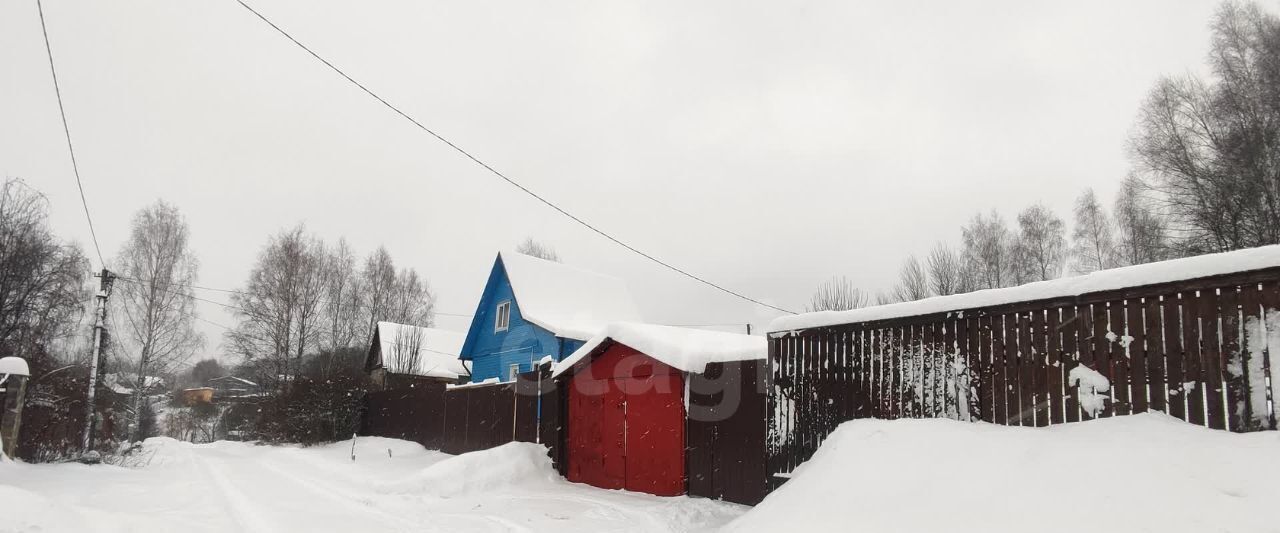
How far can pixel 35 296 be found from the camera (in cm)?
1538

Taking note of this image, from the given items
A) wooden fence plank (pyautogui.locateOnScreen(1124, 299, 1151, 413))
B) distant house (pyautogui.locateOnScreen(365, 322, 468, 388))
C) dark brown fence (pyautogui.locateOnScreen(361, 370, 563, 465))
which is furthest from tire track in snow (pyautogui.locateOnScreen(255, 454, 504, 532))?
distant house (pyautogui.locateOnScreen(365, 322, 468, 388))

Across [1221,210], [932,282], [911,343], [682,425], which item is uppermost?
[1221,210]

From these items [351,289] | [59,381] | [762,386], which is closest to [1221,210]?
[762,386]

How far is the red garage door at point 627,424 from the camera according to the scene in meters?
10.4

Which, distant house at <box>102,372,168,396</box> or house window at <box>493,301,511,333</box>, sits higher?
house window at <box>493,301,511,333</box>

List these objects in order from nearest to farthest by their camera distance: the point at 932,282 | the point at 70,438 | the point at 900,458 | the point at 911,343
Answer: the point at 900,458
the point at 911,343
the point at 70,438
the point at 932,282

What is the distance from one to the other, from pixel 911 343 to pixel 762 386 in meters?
2.35

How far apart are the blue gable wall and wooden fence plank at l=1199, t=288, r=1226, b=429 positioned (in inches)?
733

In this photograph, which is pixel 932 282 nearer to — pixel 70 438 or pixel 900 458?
pixel 900 458

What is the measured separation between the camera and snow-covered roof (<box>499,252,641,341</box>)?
78.6 ft

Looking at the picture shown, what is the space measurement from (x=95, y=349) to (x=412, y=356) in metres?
13.0

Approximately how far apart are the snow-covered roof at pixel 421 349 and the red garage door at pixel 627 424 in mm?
19758

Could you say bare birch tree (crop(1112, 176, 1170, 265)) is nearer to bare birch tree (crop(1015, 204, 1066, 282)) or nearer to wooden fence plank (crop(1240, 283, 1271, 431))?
bare birch tree (crop(1015, 204, 1066, 282))

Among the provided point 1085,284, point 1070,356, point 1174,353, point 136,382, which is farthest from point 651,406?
point 136,382
